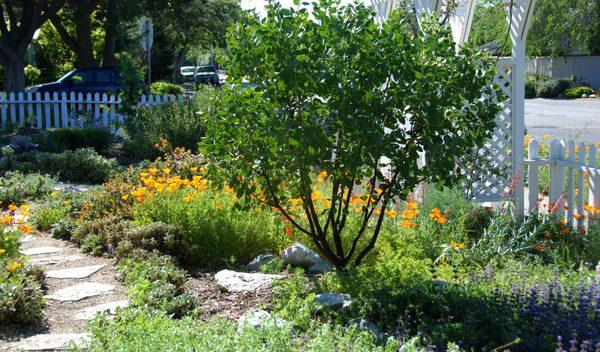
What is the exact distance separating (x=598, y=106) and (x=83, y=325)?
28.1 meters

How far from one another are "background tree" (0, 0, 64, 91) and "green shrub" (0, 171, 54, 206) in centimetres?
1270

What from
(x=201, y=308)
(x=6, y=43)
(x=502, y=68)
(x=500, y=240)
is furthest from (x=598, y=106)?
(x=201, y=308)

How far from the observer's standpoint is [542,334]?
3844 millimetres

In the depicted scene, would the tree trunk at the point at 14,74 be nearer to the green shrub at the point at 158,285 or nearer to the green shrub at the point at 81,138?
the green shrub at the point at 81,138

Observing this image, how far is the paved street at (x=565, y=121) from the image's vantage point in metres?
18.1

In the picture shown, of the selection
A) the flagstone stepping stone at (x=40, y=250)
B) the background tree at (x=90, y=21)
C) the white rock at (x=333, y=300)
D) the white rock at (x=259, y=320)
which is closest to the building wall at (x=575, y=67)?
the background tree at (x=90, y=21)

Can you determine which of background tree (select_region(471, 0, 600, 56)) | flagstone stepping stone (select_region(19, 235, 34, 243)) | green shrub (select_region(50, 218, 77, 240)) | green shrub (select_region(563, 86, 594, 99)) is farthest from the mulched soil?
green shrub (select_region(563, 86, 594, 99))

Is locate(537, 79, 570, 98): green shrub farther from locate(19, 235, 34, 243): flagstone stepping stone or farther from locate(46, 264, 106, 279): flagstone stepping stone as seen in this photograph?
locate(46, 264, 106, 279): flagstone stepping stone

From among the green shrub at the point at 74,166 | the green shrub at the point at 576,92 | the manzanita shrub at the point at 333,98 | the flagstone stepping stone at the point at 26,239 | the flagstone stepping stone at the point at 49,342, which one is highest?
the green shrub at the point at 576,92

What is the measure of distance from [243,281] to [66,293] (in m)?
1.30

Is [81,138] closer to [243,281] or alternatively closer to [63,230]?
[63,230]

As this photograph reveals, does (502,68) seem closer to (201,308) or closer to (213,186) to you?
(213,186)

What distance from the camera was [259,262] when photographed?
5914 mm

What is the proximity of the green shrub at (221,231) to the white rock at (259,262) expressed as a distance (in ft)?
0.80
